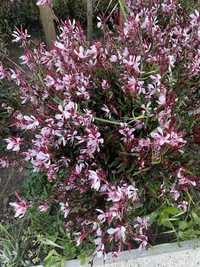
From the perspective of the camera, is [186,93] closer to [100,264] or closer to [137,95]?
[137,95]

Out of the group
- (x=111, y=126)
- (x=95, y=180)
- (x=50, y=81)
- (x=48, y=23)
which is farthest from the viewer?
(x=48, y=23)

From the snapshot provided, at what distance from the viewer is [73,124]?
2260 millimetres

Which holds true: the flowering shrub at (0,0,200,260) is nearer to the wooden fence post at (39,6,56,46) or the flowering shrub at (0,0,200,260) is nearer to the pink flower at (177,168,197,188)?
the pink flower at (177,168,197,188)

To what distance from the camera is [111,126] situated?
2467mm

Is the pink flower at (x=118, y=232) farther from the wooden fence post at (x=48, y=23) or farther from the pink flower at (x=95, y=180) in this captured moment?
the wooden fence post at (x=48, y=23)

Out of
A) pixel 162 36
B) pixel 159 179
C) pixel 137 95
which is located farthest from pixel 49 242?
pixel 162 36

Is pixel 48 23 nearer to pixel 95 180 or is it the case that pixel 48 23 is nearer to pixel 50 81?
pixel 50 81

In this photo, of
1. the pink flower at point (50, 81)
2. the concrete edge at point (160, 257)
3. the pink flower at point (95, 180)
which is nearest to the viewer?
the pink flower at point (95, 180)

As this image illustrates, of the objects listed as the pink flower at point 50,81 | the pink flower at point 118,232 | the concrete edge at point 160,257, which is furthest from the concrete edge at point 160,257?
the pink flower at point 50,81

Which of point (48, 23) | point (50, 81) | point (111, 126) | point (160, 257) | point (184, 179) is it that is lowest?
point (160, 257)

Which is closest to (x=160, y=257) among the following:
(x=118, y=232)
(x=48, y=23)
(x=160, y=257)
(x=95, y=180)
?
(x=160, y=257)

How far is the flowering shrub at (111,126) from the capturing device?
2242 mm

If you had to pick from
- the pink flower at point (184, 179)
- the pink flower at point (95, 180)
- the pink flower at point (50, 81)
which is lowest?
the pink flower at point (184, 179)

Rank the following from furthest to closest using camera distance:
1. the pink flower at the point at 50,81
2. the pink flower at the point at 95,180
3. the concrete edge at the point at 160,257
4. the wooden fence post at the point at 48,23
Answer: the wooden fence post at the point at 48,23 → the concrete edge at the point at 160,257 → the pink flower at the point at 50,81 → the pink flower at the point at 95,180
